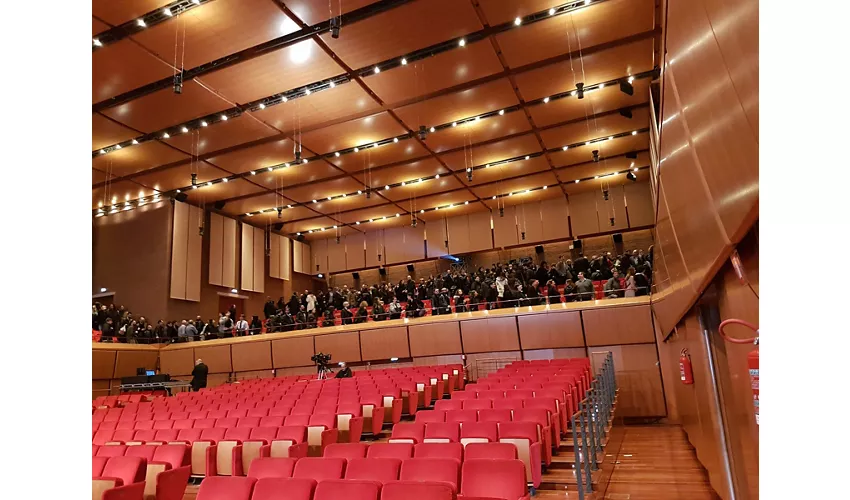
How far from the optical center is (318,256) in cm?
2300

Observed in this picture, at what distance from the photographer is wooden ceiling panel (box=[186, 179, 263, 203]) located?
15352mm

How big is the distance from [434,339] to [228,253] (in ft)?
31.7

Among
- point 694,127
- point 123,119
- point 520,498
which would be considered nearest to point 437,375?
point 520,498

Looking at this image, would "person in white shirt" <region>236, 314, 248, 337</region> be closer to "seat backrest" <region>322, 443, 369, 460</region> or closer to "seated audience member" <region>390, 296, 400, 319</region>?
"seated audience member" <region>390, 296, 400, 319</region>

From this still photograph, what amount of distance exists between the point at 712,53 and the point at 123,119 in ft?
39.5

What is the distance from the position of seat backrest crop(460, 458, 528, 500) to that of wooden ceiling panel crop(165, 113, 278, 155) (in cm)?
990

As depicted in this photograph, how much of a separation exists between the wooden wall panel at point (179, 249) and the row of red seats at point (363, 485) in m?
14.4

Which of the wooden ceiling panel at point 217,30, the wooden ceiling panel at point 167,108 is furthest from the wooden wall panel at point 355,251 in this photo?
the wooden ceiling panel at point 217,30

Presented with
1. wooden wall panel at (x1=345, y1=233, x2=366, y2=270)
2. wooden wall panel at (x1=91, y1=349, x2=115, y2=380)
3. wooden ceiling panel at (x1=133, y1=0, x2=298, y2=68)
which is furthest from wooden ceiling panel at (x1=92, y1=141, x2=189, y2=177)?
wooden wall panel at (x1=345, y1=233, x2=366, y2=270)

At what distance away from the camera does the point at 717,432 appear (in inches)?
145

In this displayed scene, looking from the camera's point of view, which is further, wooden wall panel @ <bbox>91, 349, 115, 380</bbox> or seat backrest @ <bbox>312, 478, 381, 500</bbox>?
wooden wall panel @ <bbox>91, 349, 115, 380</bbox>

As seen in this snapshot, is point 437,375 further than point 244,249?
No

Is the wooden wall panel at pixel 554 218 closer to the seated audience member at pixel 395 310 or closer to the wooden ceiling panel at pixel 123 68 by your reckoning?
the seated audience member at pixel 395 310
